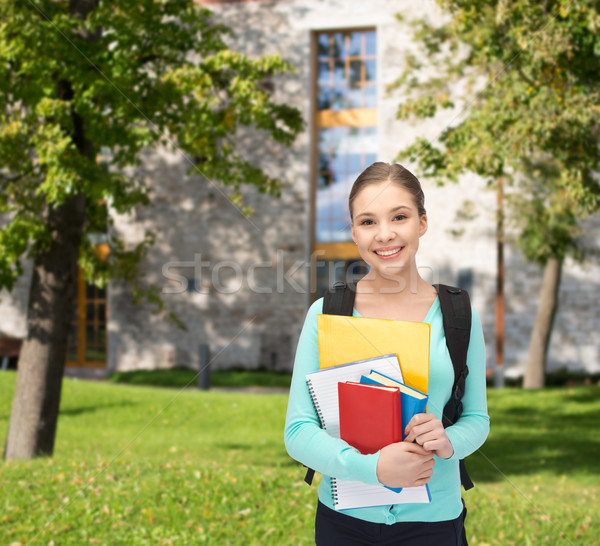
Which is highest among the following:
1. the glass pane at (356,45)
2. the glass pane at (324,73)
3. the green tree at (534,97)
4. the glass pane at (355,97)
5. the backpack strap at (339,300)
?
the glass pane at (356,45)

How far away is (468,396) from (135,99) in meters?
5.71

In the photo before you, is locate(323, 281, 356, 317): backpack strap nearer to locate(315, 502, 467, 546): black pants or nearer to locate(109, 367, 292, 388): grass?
locate(315, 502, 467, 546): black pants

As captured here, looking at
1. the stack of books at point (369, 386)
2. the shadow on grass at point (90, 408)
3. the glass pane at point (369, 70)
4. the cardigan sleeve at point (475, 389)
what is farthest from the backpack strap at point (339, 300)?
the glass pane at point (369, 70)

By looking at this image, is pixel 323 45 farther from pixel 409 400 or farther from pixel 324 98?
pixel 409 400

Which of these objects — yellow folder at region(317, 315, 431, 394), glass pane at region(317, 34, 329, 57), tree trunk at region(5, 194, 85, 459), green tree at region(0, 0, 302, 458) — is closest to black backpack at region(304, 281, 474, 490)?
yellow folder at region(317, 315, 431, 394)

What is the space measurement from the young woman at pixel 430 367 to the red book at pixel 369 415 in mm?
85

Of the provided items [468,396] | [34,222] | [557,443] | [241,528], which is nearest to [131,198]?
[34,222]

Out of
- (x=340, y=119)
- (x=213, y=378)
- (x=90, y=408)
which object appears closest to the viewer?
(x=90, y=408)

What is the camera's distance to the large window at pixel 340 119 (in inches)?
668

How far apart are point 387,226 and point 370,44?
1647cm

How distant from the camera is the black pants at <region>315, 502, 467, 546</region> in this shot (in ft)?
5.75

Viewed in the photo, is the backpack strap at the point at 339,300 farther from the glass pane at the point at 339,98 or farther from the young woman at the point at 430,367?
the glass pane at the point at 339,98

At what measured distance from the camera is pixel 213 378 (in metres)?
16.5

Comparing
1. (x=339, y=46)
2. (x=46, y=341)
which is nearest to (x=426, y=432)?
(x=46, y=341)
